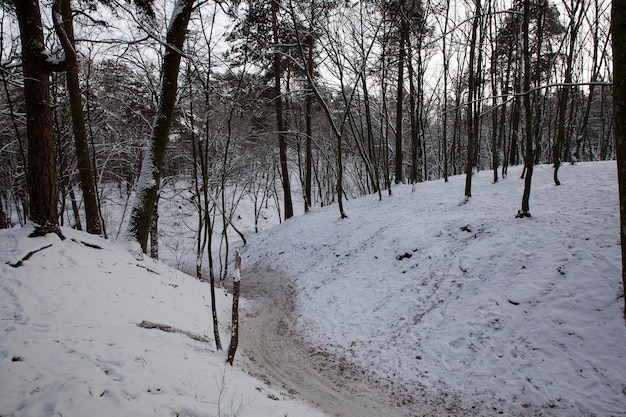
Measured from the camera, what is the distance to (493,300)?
20.7 feet

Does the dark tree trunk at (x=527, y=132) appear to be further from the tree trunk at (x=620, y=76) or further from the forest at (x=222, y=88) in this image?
the tree trunk at (x=620, y=76)

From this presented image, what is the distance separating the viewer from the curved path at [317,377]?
16.4 feet

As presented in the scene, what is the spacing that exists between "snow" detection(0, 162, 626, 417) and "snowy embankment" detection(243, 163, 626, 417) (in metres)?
0.03

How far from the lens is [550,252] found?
649 centimetres

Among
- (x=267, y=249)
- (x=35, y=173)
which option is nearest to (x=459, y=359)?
(x=35, y=173)

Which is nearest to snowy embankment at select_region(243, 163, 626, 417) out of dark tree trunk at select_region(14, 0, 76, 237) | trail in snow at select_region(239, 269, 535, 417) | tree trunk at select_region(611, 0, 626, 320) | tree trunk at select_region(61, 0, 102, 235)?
trail in snow at select_region(239, 269, 535, 417)

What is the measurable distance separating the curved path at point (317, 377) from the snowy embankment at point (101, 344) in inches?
28.3

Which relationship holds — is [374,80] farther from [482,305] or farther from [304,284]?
[482,305]

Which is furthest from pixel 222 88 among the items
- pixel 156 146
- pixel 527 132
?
pixel 527 132

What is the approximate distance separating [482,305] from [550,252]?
1.87 m

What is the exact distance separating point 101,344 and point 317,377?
3888 mm

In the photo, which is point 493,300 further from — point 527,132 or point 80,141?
point 80,141

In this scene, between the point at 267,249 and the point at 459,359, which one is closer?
the point at 459,359

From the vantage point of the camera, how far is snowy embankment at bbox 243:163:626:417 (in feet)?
15.5
